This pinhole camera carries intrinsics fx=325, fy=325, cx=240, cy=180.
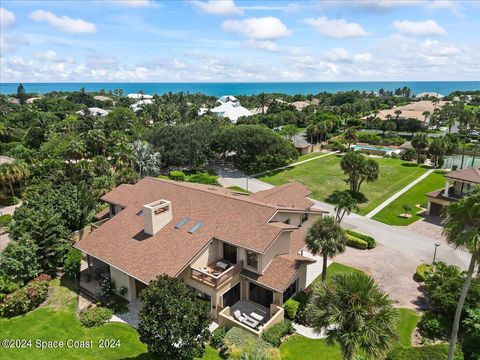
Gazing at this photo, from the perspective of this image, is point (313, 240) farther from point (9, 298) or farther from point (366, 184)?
point (366, 184)

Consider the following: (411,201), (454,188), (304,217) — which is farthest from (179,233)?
(411,201)

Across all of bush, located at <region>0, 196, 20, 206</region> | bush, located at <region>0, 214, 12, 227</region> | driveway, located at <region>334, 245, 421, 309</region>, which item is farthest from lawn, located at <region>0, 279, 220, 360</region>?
bush, located at <region>0, 196, 20, 206</region>

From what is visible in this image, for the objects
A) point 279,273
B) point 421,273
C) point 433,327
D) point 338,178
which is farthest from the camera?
point 338,178

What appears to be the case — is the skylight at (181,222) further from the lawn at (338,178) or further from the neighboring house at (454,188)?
the neighboring house at (454,188)

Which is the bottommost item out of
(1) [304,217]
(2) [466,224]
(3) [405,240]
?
(3) [405,240]

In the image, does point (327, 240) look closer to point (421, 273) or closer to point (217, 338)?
point (217, 338)

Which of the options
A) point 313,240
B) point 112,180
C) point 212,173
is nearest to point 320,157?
point 212,173
